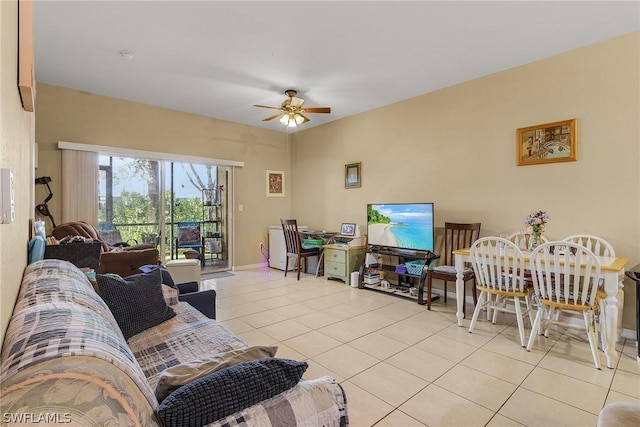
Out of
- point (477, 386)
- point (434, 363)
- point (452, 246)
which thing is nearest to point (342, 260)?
point (452, 246)

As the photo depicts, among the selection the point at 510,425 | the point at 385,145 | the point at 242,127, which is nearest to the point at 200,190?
the point at 242,127

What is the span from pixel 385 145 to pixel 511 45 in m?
2.08

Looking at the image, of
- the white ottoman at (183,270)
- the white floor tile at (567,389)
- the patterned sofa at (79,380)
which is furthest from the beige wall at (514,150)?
the patterned sofa at (79,380)

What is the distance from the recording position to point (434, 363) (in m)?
2.38

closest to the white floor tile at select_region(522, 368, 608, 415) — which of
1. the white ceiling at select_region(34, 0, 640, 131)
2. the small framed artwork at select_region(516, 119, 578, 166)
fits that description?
the small framed artwork at select_region(516, 119, 578, 166)

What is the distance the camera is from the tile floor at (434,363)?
1.83m

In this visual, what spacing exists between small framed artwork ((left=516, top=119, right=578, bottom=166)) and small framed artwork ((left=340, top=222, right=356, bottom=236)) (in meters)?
2.49

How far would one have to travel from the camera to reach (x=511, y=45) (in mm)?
3080

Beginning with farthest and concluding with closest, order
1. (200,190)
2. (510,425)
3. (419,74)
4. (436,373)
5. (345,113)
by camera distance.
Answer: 1. (200,190)
2. (345,113)
3. (419,74)
4. (436,373)
5. (510,425)

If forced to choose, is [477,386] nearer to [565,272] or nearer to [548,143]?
[565,272]

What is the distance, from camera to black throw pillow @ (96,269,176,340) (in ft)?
5.91

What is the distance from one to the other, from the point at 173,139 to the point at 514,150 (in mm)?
4913

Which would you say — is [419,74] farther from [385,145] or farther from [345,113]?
[345,113]

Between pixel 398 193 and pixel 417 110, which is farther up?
pixel 417 110
